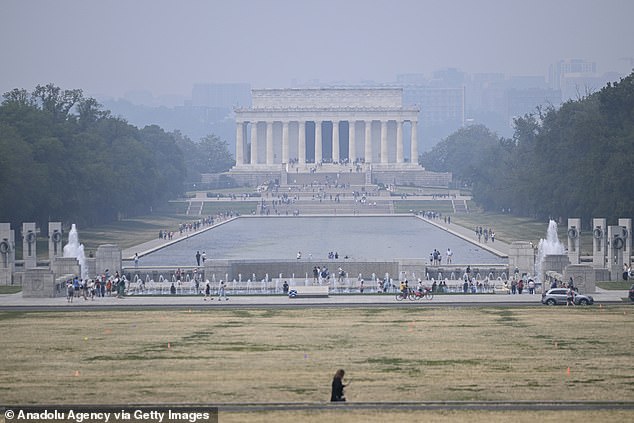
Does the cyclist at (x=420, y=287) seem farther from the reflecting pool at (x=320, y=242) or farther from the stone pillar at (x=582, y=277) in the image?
the reflecting pool at (x=320, y=242)

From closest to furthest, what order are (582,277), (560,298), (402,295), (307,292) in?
(560,298), (402,295), (582,277), (307,292)

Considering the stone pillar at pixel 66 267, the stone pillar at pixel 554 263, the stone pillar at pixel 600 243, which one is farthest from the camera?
the stone pillar at pixel 600 243

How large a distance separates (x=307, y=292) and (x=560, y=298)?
11.5m

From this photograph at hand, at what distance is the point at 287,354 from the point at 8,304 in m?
20.5

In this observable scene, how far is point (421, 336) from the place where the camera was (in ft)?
147

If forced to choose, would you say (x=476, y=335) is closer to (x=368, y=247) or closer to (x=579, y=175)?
(x=368, y=247)

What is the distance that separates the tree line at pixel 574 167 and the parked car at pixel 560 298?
110ft

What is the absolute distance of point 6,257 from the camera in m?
69.6


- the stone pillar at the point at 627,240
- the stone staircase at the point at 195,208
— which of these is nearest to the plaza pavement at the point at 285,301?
the stone pillar at the point at 627,240

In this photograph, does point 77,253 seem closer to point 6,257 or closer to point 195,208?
point 6,257

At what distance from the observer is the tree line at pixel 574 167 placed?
306 feet

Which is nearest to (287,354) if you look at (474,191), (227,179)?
(474,191)

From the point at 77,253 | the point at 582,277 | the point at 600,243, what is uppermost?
the point at 600,243

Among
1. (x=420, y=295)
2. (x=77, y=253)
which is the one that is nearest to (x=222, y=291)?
(x=420, y=295)
